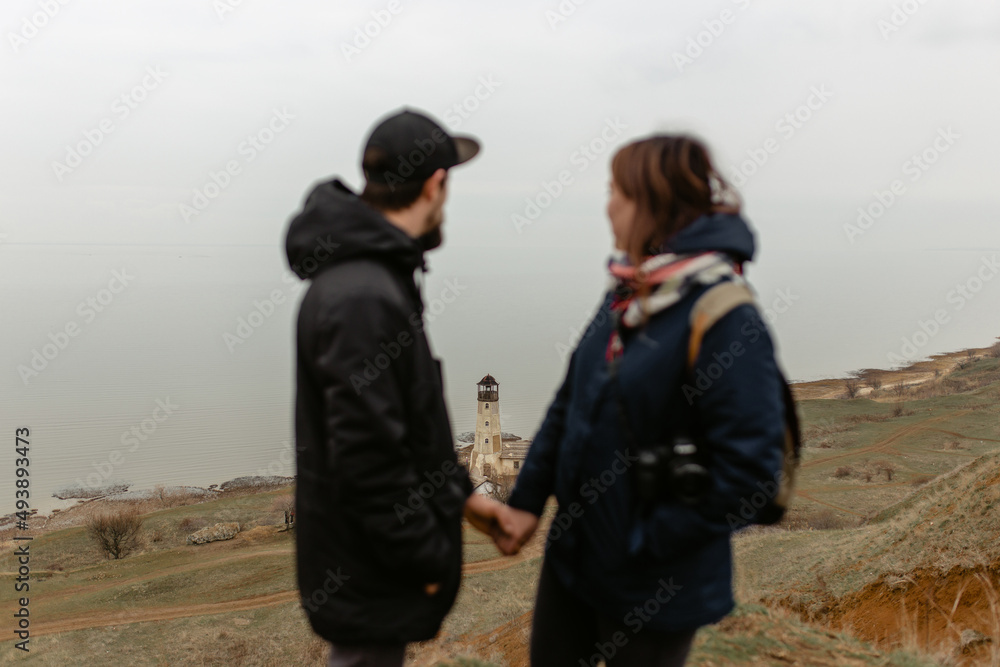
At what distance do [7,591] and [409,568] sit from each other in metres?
20.2

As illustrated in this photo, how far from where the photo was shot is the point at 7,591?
55.4 ft

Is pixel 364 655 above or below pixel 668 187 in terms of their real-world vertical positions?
below

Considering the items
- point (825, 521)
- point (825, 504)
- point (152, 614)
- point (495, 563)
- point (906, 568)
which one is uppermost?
point (906, 568)

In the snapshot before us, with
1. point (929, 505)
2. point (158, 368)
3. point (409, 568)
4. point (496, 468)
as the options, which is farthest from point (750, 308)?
point (158, 368)

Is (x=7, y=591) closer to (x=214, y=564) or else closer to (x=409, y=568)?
(x=214, y=564)


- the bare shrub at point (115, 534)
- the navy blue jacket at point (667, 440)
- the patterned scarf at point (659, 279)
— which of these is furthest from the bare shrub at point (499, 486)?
the patterned scarf at point (659, 279)

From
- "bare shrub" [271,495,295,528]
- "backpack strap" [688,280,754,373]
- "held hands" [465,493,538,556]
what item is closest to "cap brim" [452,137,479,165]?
"backpack strap" [688,280,754,373]

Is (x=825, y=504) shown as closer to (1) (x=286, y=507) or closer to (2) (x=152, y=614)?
(2) (x=152, y=614)

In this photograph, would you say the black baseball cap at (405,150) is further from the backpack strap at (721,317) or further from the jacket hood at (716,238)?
the backpack strap at (721,317)

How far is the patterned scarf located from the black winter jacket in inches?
25.2

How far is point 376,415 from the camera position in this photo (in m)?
1.86

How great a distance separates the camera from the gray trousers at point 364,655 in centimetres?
215

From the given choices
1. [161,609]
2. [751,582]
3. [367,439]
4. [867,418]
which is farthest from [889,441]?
[367,439]

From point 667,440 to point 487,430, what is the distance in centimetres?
2989
